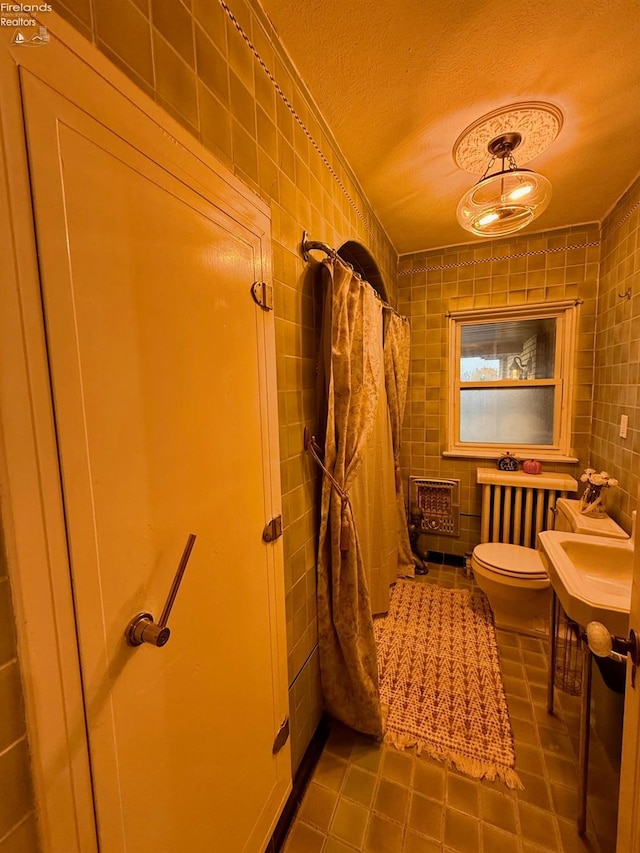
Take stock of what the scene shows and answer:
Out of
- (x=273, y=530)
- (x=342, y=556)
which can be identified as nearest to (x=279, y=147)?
(x=273, y=530)

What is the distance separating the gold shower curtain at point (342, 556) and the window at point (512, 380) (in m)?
1.65

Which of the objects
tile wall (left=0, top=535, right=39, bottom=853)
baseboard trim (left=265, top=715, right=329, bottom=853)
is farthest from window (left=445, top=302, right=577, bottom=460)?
tile wall (left=0, top=535, right=39, bottom=853)

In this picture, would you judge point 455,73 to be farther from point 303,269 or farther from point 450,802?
point 450,802

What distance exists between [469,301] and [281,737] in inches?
112

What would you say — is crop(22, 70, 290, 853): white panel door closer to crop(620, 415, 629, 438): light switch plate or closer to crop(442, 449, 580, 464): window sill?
crop(620, 415, 629, 438): light switch plate

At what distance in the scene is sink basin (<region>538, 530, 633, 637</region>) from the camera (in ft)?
3.44

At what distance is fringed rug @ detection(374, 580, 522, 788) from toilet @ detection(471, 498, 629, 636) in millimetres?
166

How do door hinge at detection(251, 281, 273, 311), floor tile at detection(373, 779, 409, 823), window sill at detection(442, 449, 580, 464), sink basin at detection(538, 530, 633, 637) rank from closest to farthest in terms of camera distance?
door hinge at detection(251, 281, 273, 311), sink basin at detection(538, 530, 633, 637), floor tile at detection(373, 779, 409, 823), window sill at detection(442, 449, 580, 464)

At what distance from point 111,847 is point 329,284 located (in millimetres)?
1552

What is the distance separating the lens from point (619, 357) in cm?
196

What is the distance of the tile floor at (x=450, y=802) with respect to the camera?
1083 millimetres

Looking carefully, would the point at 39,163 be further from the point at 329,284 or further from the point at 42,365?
the point at 329,284

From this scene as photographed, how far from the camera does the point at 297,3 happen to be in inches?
38.3

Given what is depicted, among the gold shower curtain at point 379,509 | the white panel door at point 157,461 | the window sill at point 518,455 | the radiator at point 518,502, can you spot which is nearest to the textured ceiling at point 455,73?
the white panel door at point 157,461
